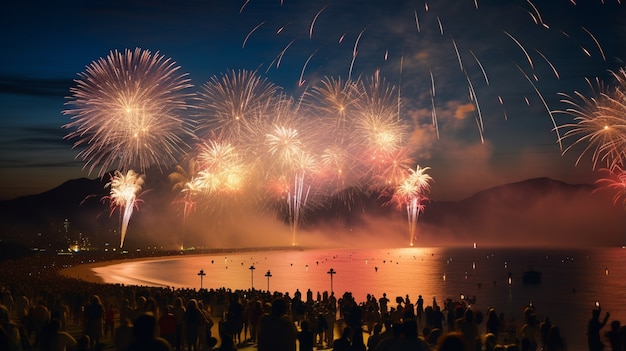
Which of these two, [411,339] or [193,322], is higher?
[411,339]

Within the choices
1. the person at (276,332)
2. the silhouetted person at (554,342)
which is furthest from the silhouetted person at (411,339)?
the silhouetted person at (554,342)

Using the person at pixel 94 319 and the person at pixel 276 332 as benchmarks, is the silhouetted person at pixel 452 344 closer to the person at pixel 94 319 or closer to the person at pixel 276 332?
the person at pixel 276 332

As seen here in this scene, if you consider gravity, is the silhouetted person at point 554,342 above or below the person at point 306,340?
below

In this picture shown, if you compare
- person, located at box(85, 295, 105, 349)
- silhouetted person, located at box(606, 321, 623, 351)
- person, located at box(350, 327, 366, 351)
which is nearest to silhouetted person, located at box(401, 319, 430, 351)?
person, located at box(350, 327, 366, 351)

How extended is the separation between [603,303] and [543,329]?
54.4 metres

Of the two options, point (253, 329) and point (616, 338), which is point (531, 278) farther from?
point (616, 338)

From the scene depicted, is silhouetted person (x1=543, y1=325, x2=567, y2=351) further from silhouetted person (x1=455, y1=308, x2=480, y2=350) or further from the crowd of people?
silhouetted person (x1=455, y1=308, x2=480, y2=350)

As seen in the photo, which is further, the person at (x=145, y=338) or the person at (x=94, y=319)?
the person at (x=94, y=319)

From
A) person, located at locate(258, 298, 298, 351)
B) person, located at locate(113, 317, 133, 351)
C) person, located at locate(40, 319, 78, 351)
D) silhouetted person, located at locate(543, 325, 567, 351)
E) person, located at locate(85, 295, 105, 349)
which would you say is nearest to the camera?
person, located at locate(258, 298, 298, 351)

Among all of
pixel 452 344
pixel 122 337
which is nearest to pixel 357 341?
pixel 122 337

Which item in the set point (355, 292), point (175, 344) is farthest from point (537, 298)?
point (175, 344)

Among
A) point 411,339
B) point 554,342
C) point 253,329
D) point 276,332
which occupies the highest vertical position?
point 411,339

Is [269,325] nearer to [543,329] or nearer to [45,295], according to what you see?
[543,329]

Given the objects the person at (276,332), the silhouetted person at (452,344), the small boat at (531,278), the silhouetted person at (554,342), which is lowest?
the small boat at (531,278)
